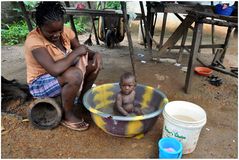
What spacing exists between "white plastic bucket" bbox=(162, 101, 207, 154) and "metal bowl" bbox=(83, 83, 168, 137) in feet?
0.31

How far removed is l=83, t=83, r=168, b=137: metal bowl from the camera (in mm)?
2053

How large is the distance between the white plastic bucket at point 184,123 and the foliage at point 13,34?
4.23 meters

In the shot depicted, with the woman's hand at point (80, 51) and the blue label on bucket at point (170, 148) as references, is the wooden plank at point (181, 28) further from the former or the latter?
the blue label on bucket at point (170, 148)

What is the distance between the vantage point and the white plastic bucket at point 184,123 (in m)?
1.95

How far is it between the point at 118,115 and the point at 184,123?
73 cm

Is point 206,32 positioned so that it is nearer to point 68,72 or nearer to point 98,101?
point 98,101

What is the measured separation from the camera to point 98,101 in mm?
2646

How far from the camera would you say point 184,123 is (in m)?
1.93

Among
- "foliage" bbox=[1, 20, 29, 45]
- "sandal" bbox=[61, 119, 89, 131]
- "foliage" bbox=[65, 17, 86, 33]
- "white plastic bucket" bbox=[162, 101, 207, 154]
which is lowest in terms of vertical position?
"foliage" bbox=[65, 17, 86, 33]

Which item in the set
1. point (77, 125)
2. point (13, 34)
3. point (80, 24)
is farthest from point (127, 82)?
point (80, 24)

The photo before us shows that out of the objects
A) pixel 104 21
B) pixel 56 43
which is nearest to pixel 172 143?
pixel 56 43

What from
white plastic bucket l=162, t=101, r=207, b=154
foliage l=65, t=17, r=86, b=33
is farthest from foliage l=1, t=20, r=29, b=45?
white plastic bucket l=162, t=101, r=207, b=154

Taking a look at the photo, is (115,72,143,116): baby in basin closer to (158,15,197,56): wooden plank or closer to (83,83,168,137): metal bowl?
(83,83,168,137): metal bowl

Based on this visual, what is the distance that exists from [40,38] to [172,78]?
2.05 meters
